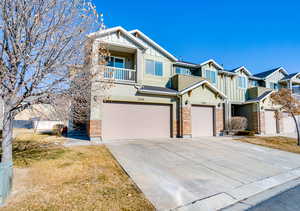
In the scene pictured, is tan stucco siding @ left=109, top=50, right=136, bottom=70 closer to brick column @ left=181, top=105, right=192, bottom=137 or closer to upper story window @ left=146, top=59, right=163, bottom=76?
upper story window @ left=146, top=59, right=163, bottom=76

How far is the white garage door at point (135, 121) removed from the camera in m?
10.8

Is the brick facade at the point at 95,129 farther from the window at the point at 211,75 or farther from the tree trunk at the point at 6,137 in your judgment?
the window at the point at 211,75

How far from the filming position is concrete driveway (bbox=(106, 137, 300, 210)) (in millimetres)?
3854

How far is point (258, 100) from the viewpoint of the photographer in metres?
16.3

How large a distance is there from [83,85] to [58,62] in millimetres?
1002

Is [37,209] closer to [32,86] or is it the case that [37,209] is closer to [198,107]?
[32,86]

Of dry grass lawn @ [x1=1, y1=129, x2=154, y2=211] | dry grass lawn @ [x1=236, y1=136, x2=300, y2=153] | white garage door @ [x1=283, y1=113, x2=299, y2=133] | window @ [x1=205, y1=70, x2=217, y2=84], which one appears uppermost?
window @ [x1=205, y1=70, x2=217, y2=84]

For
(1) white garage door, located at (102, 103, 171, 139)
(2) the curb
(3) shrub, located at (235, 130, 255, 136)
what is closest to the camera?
(2) the curb

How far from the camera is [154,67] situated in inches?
531

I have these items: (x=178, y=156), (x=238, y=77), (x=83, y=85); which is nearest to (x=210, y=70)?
(x=238, y=77)

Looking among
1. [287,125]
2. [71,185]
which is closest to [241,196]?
[71,185]

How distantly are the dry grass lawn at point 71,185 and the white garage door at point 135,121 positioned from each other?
421cm

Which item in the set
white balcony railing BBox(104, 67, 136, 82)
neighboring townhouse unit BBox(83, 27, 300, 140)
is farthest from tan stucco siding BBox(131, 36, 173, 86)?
white balcony railing BBox(104, 67, 136, 82)

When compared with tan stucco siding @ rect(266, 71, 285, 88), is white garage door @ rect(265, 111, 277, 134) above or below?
below
